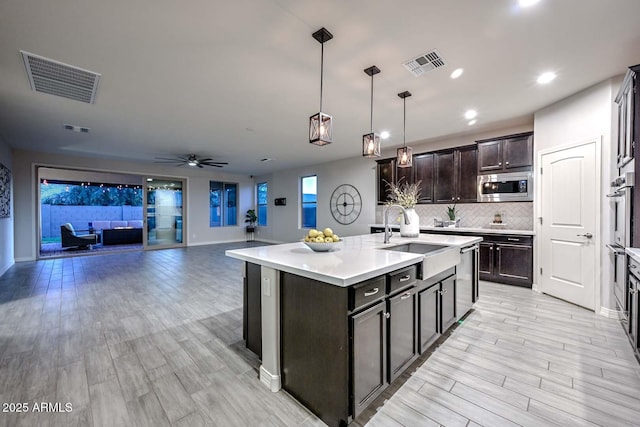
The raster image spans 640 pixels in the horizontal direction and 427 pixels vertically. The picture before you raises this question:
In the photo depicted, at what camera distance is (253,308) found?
2.17 metres

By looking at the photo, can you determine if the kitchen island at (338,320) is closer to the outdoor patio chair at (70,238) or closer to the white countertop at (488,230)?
Result: the white countertop at (488,230)

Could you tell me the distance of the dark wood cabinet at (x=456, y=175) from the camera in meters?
4.88

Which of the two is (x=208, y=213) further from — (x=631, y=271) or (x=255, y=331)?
(x=631, y=271)

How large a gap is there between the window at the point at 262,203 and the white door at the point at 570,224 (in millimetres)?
8589

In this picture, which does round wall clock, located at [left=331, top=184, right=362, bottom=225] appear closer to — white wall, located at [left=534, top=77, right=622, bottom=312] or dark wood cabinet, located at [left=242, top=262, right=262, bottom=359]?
white wall, located at [left=534, top=77, right=622, bottom=312]

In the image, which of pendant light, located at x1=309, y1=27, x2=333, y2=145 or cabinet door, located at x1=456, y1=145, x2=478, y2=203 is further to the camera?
cabinet door, located at x1=456, y1=145, x2=478, y2=203

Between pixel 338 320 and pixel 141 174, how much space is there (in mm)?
8857

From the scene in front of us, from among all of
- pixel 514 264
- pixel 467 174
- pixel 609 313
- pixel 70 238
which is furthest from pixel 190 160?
pixel 609 313

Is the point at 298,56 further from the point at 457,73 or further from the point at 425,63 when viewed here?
the point at 457,73

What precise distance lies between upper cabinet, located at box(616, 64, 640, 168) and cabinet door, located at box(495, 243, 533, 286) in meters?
1.72

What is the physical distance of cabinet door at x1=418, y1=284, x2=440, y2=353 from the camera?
6.75 ft

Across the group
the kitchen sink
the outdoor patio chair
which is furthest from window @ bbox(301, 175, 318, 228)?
the outdoor patio chair

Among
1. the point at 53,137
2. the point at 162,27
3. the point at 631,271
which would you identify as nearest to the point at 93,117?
the point at 53,137

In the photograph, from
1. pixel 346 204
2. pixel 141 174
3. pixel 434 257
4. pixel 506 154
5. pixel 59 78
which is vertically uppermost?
pixel 59 78
